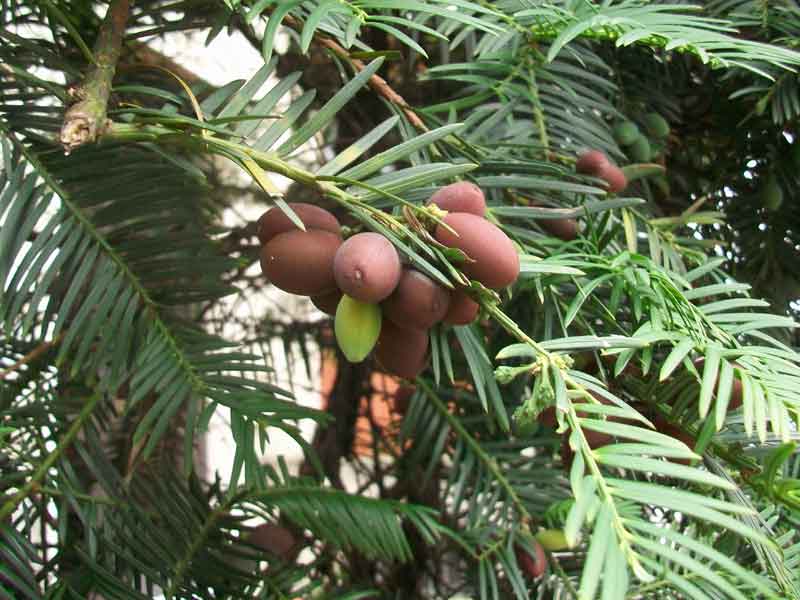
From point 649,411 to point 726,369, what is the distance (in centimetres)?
10

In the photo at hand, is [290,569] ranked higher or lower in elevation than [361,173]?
lower

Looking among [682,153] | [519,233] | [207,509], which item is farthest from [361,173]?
[682,153]

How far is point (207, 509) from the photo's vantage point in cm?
56

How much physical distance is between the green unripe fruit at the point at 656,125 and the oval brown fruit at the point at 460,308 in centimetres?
36

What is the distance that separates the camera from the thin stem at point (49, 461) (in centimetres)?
49

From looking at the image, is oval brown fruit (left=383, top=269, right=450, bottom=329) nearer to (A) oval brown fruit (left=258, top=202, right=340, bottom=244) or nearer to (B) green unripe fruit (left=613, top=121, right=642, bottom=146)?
(A) oval brown fruit (left=258, top=202, right=340, bottom=244)

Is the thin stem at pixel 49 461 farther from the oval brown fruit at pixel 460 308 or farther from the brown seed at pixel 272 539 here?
the oval brown fruit at pixel 460 308

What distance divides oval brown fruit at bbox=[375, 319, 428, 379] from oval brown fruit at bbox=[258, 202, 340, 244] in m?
0.05

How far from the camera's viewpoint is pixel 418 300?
329 mm

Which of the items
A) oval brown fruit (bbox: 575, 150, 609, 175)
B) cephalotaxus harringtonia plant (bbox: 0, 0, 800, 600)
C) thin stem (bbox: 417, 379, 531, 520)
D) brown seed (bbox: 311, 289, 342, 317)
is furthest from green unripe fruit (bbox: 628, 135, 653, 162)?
brown seed (bbox: 311, 289, 342, 317)

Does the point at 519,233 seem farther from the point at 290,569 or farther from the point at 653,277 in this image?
the point at 290,569

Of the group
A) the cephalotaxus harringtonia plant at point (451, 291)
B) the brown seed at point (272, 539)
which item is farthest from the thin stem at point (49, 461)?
the brown seed at point (272, 539)

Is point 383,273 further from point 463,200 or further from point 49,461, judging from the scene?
point 49,461

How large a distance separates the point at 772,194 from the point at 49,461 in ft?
1.78
